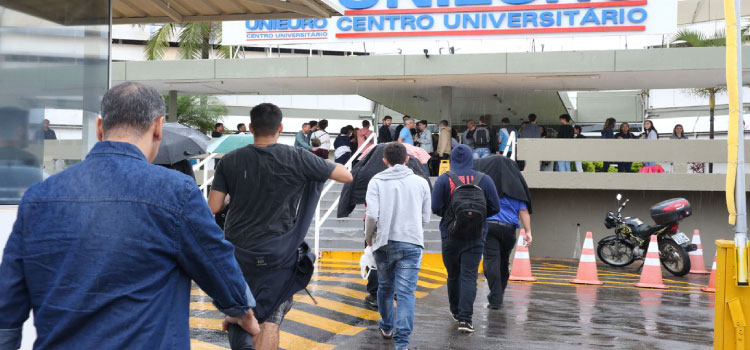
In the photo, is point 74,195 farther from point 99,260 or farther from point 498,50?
point 498,50

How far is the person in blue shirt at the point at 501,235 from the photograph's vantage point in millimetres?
9945

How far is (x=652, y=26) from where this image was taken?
2122 centimetres

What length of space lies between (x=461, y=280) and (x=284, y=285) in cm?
359

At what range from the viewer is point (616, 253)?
1755 cm

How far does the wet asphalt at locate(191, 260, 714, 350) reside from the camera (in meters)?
8.20

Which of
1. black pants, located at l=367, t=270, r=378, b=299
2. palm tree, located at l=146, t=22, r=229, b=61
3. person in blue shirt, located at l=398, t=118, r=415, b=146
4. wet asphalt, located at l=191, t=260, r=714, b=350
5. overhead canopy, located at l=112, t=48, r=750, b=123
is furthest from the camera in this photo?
palm tree, located at l=146, t=22, r=229, b=61

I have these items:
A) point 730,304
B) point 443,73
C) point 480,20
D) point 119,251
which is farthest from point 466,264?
point 480,20

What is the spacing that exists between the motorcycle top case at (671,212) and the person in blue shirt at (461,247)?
848cm

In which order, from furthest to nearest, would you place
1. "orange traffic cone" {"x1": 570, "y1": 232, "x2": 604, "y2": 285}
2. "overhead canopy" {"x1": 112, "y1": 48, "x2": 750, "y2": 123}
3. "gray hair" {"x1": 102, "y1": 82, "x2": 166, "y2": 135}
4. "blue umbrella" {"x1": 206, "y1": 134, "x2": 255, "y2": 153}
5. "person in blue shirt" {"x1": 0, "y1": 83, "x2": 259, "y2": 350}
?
"overhead canopy" {"x1": 112, "y1": 48, "x2": 750, "y2": 123} < "blue umbrella" {"x1": 206, "y1": 134, "x2": 255, "y2": 153} < "orange traffic cone" {"x1": 570, "y1": 232, "x2": 604, "y2": 285} < "gray hair" {"x1": 102, "y1": 82, "x2": 166, "y2": 135} < "person in blue shirt" {"x1": 0, "y1": 83, "x2": 259, "y2": 350}

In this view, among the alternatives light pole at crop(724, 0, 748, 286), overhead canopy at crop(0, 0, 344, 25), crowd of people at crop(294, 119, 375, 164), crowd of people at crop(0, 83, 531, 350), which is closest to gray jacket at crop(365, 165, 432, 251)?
overhead canopy at crop(0, 0, 344, 25)

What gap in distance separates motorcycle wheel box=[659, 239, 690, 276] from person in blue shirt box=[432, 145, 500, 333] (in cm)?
819

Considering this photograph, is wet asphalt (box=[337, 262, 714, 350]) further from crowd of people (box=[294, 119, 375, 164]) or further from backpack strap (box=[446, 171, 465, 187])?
crowd of people (box=[294, 119, 375, 164])

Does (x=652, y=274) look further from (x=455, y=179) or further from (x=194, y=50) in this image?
(x=194, y=50)

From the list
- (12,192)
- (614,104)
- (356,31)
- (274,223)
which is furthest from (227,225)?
(614,104)
